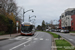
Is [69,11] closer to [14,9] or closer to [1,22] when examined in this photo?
[14,9]

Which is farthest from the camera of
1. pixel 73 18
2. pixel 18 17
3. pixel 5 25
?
pixel 73 18

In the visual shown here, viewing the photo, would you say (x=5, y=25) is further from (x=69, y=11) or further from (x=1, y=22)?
(x=69, y=11)

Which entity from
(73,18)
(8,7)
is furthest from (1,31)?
(73,18)

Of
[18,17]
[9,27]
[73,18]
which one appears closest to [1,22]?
[9,27]

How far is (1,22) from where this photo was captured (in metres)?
32.7

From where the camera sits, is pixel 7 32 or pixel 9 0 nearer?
pixel 7 32

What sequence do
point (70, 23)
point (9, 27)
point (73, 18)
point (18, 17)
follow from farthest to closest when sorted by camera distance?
point (70, 23), point (73, 18), point (18, 17), point (9, 27)

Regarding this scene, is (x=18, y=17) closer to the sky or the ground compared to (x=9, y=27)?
closer to the sky

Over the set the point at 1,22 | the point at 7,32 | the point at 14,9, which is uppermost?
the point at 14,9

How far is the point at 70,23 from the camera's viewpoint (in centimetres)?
8375

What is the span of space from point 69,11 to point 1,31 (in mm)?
60986

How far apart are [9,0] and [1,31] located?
1808 centimetres

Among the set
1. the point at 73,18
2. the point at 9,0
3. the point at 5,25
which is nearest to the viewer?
the point at 5,25

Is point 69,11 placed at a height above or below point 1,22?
above
